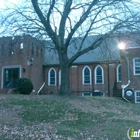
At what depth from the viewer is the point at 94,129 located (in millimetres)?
9984

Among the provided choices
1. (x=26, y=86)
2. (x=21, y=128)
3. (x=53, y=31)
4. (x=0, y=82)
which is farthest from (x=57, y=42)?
(x=0, y=82)

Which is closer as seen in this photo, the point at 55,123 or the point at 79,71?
the point at 55,123

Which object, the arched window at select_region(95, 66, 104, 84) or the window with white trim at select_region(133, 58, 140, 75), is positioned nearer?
the window with white trim at select_region(133, 58, 140, 75)

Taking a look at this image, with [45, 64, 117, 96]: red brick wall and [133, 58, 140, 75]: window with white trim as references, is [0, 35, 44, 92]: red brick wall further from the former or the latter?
[133, 58, 140, 75]: window with white trim

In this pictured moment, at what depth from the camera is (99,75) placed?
99.7ft

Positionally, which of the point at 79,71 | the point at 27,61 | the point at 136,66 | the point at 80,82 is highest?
the point at 27,61

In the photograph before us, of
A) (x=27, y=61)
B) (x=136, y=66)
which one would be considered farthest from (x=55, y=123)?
(x=27, y=61)

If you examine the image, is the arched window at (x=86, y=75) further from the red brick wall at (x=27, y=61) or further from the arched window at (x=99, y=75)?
the red brick wall at (x=27, y=61)

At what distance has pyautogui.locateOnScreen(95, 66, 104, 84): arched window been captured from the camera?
30109 mm

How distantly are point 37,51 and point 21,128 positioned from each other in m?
21.1

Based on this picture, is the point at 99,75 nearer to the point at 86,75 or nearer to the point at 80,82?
the point at 86,75

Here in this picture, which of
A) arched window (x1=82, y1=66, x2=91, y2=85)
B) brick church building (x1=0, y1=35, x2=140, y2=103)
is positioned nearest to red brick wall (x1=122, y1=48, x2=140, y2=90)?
brick church building (x1=0, y1=35, x2=140, y2=103)

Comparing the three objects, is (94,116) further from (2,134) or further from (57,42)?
(57,42)

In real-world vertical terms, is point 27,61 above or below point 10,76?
above
